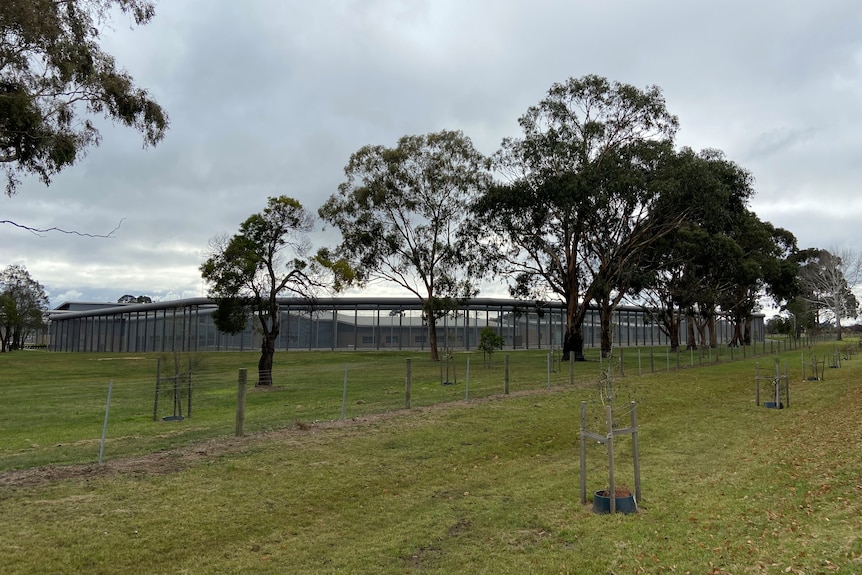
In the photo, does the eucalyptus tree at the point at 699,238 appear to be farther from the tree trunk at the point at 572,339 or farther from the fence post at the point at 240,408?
the fence post at the point at 240,408

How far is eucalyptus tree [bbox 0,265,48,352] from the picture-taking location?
6838 cm

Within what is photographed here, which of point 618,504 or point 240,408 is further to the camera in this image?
point 240,408

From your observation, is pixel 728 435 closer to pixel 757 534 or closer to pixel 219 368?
pixel 757 534

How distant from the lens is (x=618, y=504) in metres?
6.88

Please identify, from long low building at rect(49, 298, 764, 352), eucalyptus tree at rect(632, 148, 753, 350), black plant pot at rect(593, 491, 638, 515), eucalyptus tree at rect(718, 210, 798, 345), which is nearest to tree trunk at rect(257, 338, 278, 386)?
black plant pot at rect(593, 491, 638, 515)

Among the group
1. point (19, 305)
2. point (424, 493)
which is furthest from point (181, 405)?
point (19, 305)

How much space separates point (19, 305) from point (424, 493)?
8311 cm

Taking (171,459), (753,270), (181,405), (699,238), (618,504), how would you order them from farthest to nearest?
(753,270) < (699,238) < (181,405) < (171,459) < (618,504)

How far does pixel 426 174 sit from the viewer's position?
134 feet

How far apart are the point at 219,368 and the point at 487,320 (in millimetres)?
33707

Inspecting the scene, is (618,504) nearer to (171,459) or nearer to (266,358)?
(171,459)

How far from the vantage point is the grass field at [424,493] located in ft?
18.2

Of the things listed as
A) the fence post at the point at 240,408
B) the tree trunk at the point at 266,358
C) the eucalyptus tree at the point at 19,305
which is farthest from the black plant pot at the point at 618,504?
the eucalyptus tree at the point at 19,305

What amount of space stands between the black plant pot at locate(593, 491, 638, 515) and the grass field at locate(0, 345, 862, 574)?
0.54 ft
